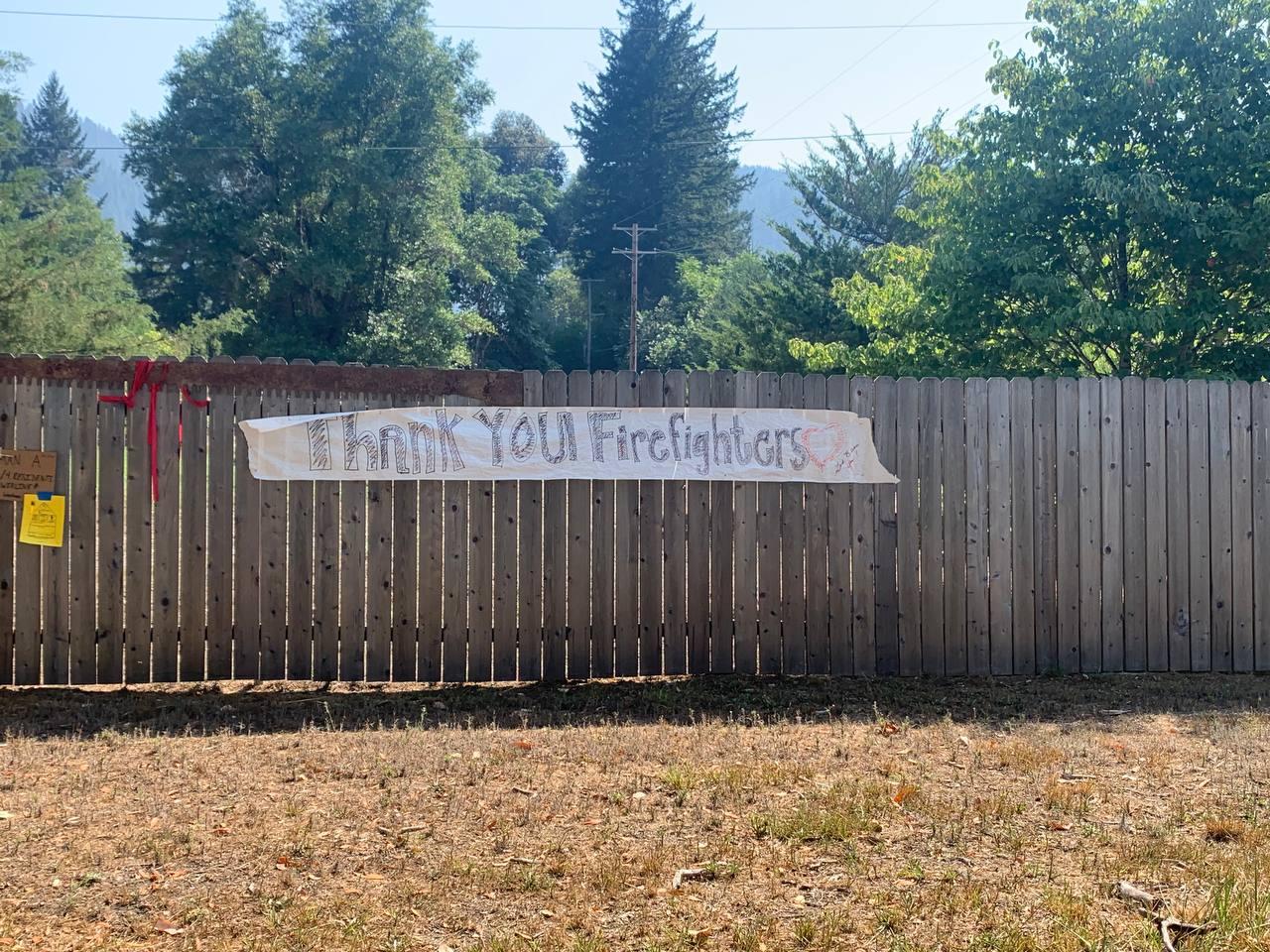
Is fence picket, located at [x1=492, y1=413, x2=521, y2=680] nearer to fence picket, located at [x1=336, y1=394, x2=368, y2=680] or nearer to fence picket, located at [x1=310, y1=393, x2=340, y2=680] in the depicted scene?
fence picket, located at [x1=336, y1=394, x2=368, y2=680]

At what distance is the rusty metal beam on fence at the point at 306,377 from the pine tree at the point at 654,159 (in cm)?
5517

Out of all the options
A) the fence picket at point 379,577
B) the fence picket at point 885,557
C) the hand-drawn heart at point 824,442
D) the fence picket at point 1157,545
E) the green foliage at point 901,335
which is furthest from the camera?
the green foliage at point 901,335

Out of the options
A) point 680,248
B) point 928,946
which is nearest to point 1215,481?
point 928,946

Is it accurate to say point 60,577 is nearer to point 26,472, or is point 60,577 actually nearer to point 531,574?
point 26,472

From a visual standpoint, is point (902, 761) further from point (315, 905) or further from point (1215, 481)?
point (1215, 481)

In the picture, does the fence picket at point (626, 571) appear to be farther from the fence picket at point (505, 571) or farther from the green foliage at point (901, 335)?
the green foliage at point (901, 335)

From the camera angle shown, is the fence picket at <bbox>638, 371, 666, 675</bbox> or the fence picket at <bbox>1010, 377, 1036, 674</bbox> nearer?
the fence picket at <bbox>638, 371, 666, 675</bbox>

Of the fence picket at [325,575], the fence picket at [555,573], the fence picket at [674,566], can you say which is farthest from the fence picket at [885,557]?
the fence picket at [325,575]

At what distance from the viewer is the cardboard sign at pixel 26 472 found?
6.98 meters

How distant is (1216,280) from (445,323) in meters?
35.7

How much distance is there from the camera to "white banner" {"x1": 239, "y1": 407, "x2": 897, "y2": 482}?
7121 millimetres

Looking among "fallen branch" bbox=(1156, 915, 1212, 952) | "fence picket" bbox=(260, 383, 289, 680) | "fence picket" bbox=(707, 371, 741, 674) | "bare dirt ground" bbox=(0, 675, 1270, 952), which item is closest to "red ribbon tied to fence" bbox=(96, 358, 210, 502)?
"fence picket" bbox=(260, 383, 289, 680)

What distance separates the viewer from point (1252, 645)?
7.79 m

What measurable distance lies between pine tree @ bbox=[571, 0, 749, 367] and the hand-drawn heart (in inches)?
2169
